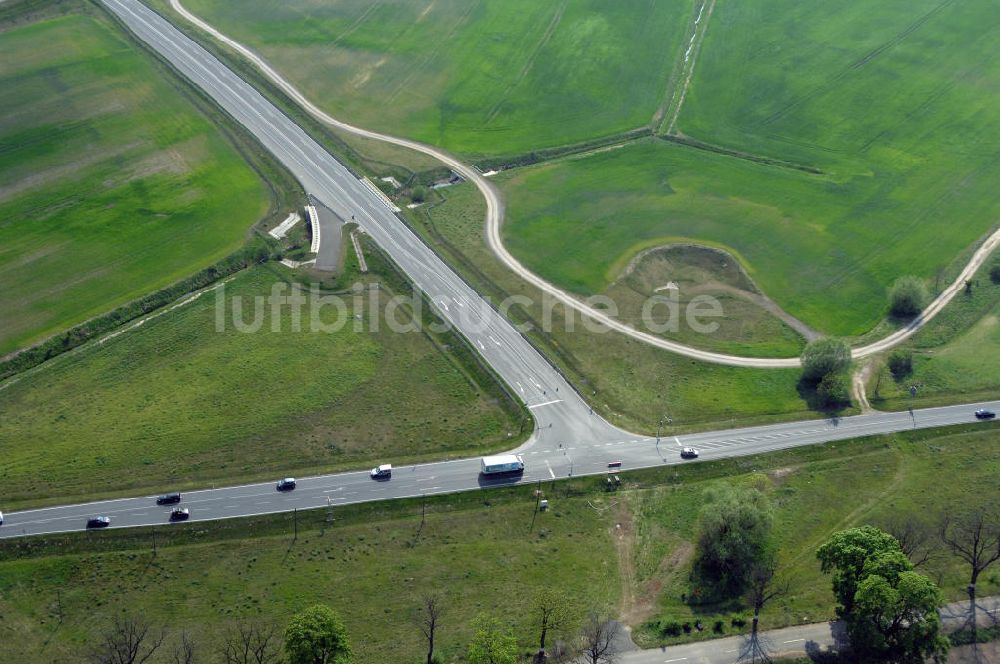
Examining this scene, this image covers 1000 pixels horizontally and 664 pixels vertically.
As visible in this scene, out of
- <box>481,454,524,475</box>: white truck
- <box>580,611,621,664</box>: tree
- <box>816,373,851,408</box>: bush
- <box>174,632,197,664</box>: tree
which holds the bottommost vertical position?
<box>580,611,621,664</box>: tree

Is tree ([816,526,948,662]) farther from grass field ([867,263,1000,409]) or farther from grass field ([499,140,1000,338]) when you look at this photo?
grass field ([499,140,1000,338])

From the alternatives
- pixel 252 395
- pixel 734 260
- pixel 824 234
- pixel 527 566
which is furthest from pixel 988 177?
pixel 252 395

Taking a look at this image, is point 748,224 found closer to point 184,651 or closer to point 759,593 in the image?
point 759,593

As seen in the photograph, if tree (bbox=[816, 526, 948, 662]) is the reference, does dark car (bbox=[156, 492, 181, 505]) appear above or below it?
above

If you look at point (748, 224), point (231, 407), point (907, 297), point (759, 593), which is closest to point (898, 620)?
point (759, 593)

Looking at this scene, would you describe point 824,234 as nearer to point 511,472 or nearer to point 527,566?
point 511,472

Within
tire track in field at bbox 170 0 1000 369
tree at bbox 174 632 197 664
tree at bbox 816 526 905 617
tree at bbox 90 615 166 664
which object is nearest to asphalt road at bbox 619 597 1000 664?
tree at bbox 816 526 905 617

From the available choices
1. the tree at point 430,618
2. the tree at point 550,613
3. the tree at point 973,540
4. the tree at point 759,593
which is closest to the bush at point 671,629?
the tree at point 759,593
